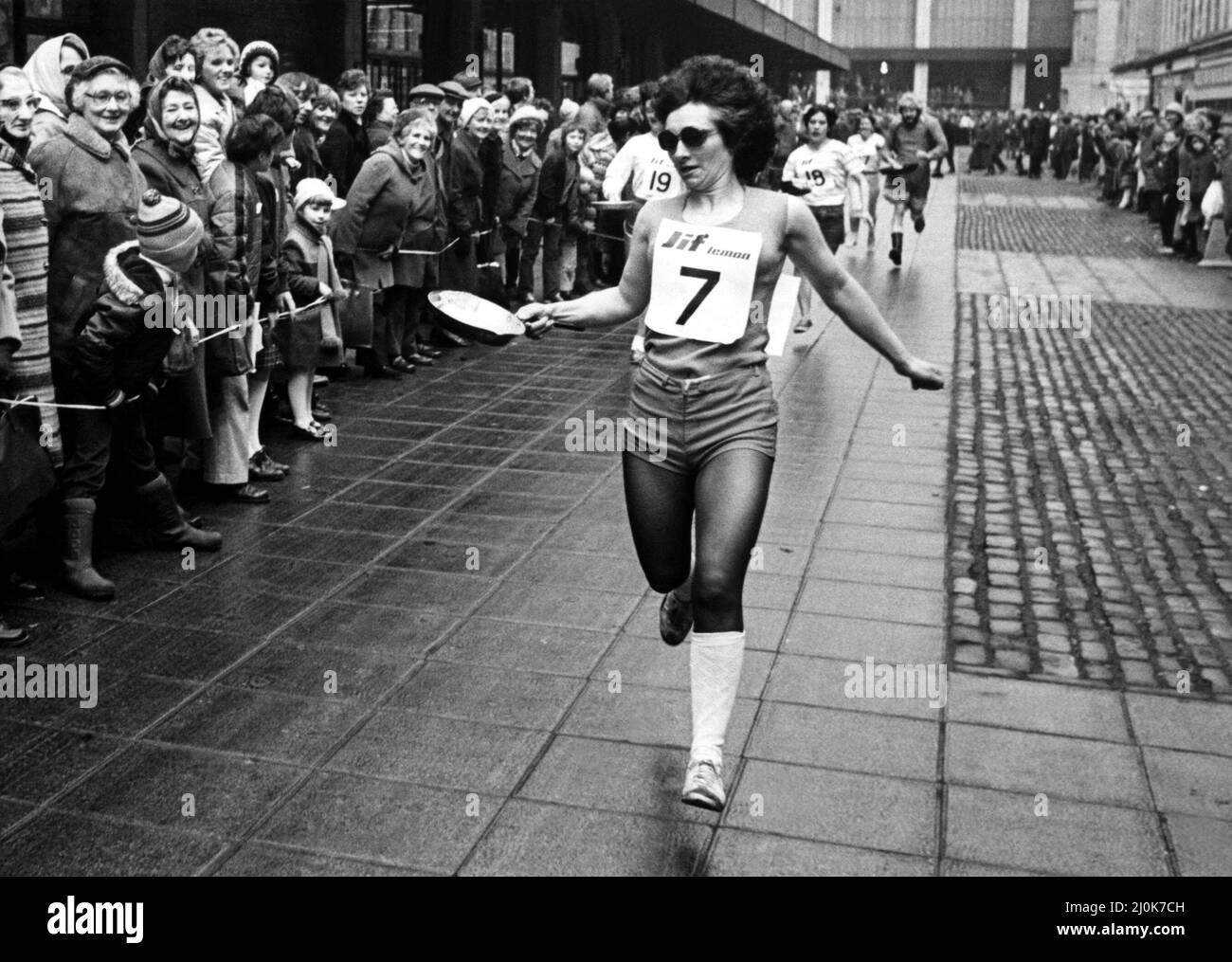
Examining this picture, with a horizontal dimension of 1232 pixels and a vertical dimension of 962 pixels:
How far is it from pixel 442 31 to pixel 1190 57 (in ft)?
108

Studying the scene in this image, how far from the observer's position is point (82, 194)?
6.38 metres

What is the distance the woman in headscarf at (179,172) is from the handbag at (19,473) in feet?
4.05

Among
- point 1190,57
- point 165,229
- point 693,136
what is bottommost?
point 165,229

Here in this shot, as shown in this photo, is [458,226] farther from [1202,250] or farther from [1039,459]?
[1202,250]

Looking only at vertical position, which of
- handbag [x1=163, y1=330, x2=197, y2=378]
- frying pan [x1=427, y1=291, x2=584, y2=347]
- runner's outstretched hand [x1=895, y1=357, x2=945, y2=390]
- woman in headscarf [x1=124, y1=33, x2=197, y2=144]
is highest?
woman in headscarf [x1=124, y1=33, x2=197, y2=144]

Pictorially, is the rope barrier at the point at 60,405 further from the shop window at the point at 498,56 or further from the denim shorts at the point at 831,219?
the shop window at the point at 498,56

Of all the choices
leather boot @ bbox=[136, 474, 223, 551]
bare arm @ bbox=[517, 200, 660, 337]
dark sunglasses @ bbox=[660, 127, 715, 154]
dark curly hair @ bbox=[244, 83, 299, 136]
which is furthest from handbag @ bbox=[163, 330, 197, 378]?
dark sunglasses @ bbox=[660, 127, 715, 154]

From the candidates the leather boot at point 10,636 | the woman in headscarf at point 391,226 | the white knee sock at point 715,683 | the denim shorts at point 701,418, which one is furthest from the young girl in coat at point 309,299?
the white knee sock at point 715,683

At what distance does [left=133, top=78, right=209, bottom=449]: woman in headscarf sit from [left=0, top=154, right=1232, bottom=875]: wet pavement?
19.7 inches

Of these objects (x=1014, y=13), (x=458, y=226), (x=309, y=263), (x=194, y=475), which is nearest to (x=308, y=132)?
(x=309, y=263)

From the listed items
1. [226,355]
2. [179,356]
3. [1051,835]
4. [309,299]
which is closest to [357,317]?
[309,299]

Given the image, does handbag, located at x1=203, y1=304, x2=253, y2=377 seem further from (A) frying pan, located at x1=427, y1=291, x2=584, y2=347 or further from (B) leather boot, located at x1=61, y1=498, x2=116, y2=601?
(A) frying pan, located at x1=427, y1=291, x2=584, y2=347

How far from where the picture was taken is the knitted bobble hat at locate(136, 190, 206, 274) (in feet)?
22.2

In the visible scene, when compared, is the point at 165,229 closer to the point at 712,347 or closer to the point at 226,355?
the point at 226,355
